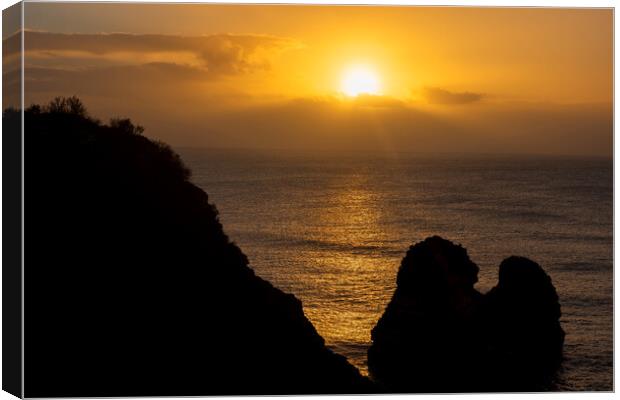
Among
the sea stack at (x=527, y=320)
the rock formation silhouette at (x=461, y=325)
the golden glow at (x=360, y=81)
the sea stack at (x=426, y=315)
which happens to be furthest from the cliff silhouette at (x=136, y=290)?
the sea stack at (x=527, y=320)

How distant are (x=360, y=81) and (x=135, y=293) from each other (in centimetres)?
659

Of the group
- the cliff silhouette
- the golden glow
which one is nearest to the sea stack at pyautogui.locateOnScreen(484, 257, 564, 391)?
the golden glow

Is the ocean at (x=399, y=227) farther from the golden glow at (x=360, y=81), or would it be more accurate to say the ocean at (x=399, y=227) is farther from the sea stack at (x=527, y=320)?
the golden glow at (x=360, y=81)

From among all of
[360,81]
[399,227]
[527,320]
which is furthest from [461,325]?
[399,227]

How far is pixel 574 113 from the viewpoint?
59.5ft

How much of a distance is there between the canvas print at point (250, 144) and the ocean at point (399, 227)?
372cm

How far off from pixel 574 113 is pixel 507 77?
1.43 m

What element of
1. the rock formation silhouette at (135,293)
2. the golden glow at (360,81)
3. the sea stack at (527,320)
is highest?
the golden glow at (360,81)

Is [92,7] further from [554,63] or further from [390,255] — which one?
[390,255]

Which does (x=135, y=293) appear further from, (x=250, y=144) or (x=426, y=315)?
(x=426, y=315)

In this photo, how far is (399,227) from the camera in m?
65.7

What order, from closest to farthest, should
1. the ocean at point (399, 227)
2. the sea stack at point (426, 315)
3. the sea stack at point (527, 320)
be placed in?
the sea stack at point (426, 315) < the sea stack at point (527, 320) < the ocean at point (399, 227)

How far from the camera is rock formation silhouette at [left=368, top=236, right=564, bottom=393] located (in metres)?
21.0

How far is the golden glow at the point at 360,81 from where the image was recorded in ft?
59.8
